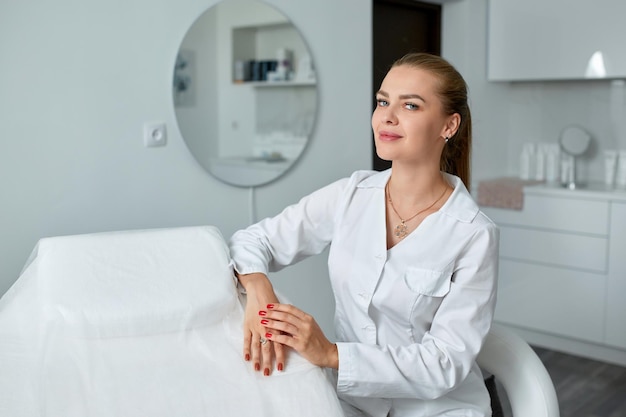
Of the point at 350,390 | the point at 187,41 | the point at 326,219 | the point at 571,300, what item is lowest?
the point at 571,300

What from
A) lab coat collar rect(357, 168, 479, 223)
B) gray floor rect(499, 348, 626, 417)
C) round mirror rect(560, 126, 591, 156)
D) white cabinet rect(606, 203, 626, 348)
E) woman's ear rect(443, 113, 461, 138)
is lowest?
gray floor rect(499, 348, 626, 417)

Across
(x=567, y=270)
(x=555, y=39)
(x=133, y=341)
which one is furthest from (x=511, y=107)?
(x=133, y=341)

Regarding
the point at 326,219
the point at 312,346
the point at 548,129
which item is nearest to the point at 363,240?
the point at 326,219

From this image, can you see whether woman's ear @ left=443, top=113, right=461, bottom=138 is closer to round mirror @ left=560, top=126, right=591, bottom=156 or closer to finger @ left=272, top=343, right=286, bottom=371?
finger @ left=272, top=343, right=286, bottom=371

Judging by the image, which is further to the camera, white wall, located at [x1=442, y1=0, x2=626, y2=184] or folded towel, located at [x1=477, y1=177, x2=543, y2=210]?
white wall, located at [x1=442, y1=0, x2=626, y2=184]

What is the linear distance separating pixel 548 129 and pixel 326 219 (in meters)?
2.82

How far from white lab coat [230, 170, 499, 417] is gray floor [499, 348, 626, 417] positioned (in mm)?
1572

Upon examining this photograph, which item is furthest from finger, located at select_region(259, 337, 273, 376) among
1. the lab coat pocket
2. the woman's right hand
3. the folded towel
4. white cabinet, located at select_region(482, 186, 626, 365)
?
the folded towel

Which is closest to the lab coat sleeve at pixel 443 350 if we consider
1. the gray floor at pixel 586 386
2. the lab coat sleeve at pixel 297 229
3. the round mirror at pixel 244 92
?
the lab coat sleeve at pixel 297 229

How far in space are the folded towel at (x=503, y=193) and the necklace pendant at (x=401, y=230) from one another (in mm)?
2260

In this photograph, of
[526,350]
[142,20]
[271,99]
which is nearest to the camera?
[526,350]

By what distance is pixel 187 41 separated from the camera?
2.61 metres

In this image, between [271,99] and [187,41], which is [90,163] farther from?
[271,99]

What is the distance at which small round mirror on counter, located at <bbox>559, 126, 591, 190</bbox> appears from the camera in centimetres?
384
